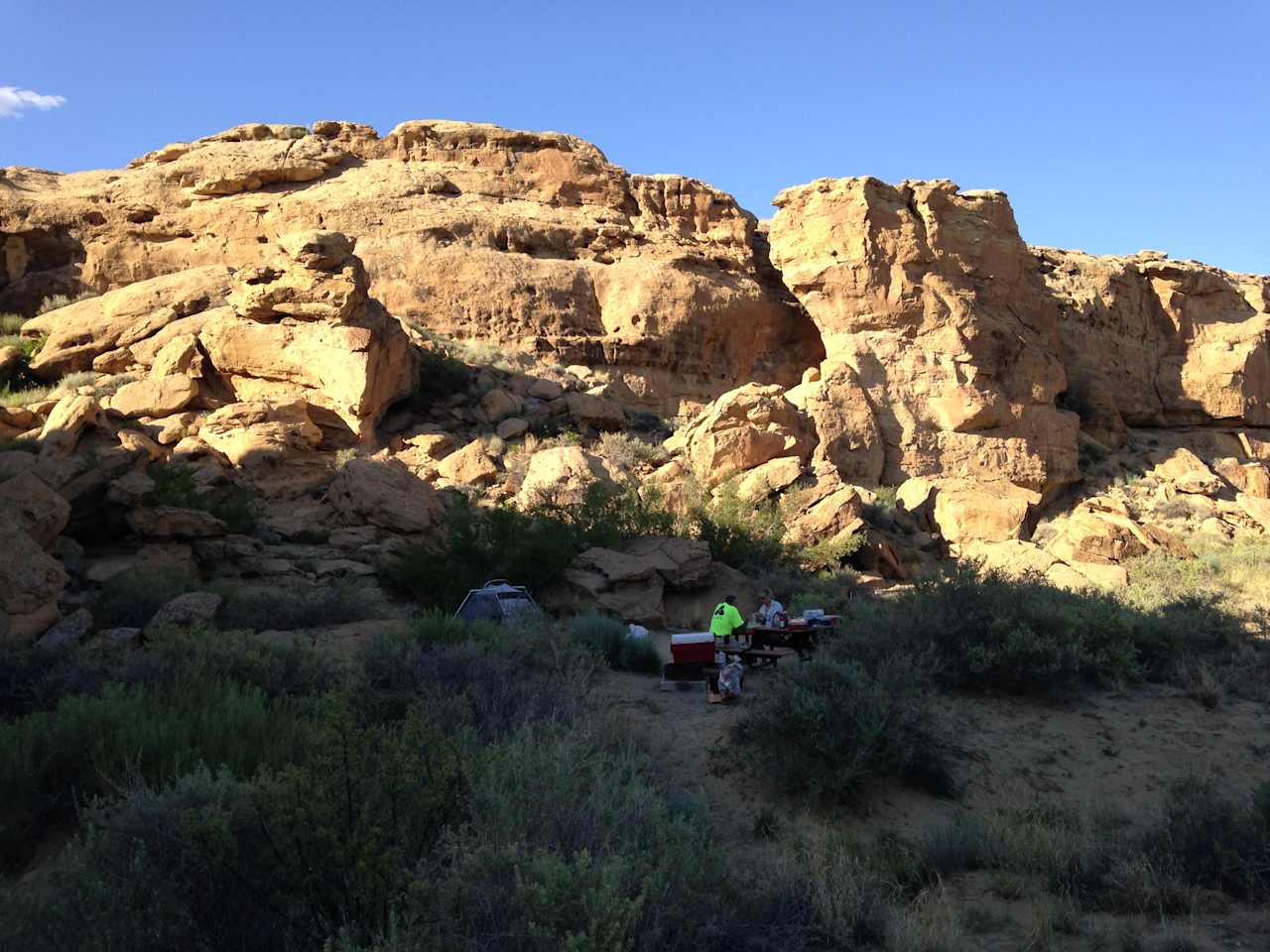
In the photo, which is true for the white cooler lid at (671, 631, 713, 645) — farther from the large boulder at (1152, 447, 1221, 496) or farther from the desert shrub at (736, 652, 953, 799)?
the large boulder at (1152, 447, 1221, 496)

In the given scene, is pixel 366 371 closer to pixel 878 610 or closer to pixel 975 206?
pixel 878 610

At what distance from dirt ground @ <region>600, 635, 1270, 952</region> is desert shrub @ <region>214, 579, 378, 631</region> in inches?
156

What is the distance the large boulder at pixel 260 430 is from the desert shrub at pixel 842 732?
13383mm

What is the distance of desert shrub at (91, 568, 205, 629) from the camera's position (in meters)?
12.0

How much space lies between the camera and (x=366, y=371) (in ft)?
71.1

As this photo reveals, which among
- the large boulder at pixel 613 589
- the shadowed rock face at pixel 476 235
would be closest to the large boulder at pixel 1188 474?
the shadowed rock face at pixel 476 235

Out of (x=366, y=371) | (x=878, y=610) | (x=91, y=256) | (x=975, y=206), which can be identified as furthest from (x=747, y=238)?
(x=878, y=610)

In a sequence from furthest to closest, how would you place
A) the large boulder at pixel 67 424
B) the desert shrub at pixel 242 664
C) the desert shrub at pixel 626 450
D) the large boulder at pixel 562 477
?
the desert shrub at pixel 626 450 < the large boulder at pixel 562 477 < the large boulder at pixel 67 424 < the desert shrub at pixel 242 664

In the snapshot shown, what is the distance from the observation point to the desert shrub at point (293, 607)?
1250cm

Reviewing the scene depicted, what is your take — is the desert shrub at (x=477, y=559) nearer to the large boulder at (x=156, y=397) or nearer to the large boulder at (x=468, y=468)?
the large boulder at (x=468, y=468)

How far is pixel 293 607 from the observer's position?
13.0 metres

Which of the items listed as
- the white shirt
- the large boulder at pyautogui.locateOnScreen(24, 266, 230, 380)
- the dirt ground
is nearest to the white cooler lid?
the dirt ground

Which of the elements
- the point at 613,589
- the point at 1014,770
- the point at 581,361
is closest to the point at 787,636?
the point at 1014,770

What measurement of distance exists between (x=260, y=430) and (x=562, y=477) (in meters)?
6.02
